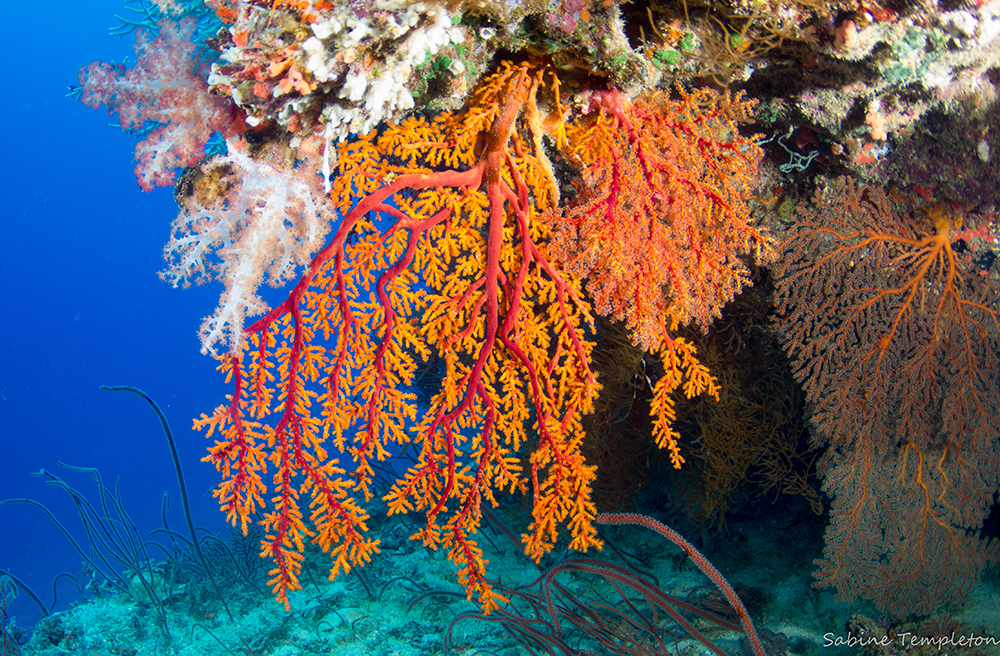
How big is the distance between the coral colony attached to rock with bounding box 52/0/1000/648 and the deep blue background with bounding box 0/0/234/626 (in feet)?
248

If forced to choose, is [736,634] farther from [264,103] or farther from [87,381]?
[87,381]

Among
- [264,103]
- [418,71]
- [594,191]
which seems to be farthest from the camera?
[594,191]

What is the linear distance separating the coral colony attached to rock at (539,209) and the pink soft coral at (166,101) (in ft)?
0.03

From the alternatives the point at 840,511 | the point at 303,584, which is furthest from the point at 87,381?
the point at 840,511

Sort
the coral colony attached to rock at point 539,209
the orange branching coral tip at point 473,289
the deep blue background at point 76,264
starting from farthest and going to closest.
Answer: the deep blue background at point 76,264 < the orange branching coral tip at point 473,289 < the coral colony attached to rock at point 539,209

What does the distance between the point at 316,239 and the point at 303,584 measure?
15.8ft

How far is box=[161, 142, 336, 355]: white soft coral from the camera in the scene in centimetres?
203

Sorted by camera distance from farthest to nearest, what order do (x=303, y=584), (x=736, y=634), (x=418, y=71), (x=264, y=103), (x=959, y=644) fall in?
(x=303, y=584)
(x=736, y=634)
(x=959, y=644)
(x=418, y=71)
(x=264, y=103)

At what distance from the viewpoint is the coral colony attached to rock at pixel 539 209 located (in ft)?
6.60

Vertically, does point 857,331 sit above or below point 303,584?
above

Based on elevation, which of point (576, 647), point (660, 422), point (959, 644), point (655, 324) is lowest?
point (959, 644)

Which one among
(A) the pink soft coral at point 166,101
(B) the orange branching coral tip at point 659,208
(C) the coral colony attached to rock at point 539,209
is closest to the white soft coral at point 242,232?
(C) the coral colony attached to rock at point 539,209

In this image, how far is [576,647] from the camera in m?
3.37

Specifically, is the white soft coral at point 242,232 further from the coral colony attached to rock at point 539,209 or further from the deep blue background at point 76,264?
the deep blue background at point 76,264
